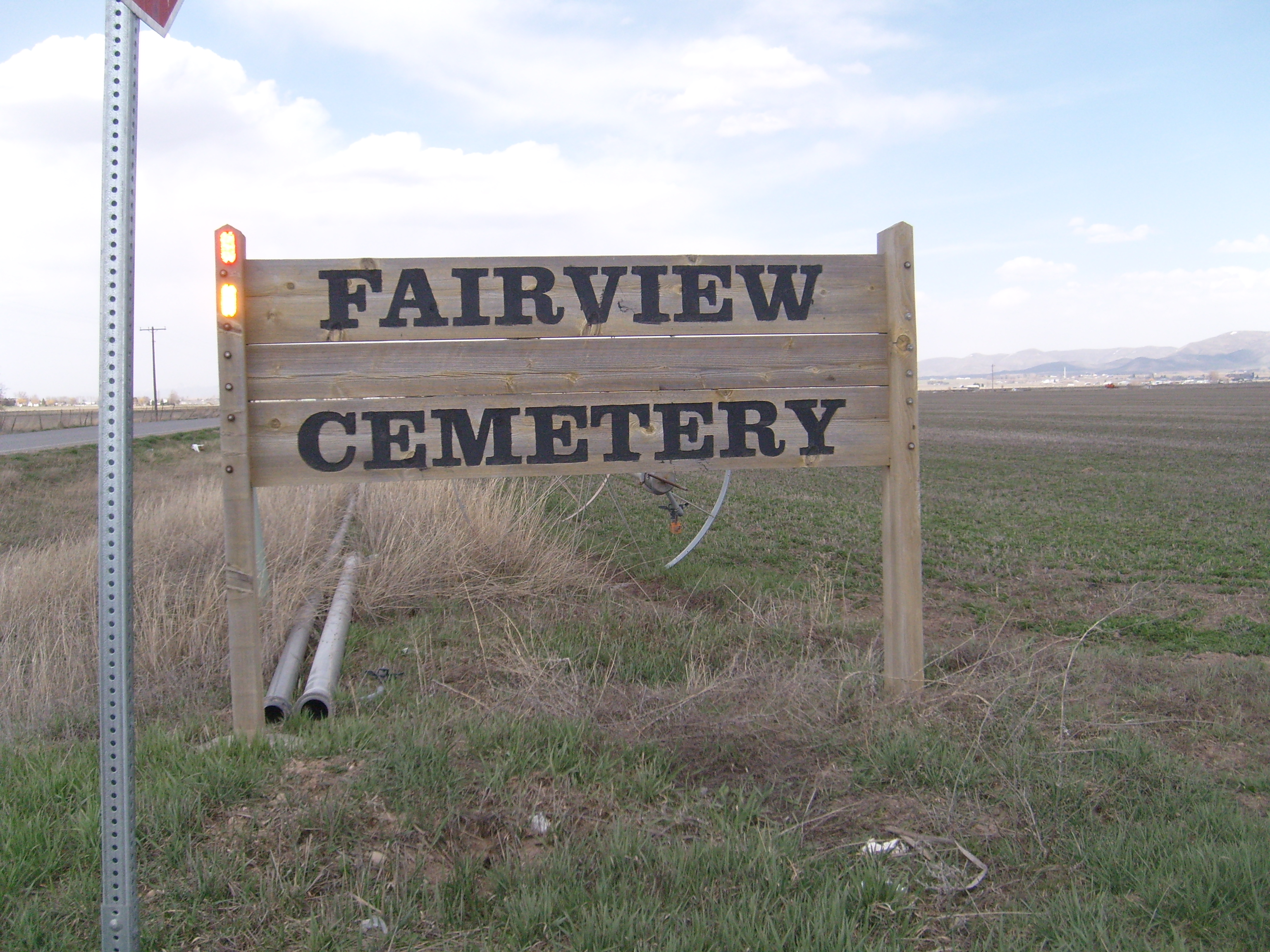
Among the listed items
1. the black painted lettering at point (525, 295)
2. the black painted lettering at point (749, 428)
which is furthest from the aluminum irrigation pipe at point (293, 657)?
the black painted lettering at point (749, 428)

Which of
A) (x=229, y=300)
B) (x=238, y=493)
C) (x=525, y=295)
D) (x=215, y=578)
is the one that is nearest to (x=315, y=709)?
(x=238, y=493)

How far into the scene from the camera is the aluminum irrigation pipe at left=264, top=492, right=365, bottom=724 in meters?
4.38

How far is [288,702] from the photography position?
4.39m

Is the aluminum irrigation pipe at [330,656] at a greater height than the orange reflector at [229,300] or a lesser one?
lesser

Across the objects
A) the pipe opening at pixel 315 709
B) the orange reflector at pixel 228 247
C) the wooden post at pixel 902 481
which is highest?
the orange reflector at pixel 228 247

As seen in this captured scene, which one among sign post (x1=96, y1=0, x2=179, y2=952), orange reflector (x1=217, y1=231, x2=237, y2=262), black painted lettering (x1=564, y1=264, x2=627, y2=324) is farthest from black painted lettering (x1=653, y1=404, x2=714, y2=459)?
sign post (x1=96, y1=0, x2=179, y2=952)

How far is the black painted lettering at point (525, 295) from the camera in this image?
14.4 ft

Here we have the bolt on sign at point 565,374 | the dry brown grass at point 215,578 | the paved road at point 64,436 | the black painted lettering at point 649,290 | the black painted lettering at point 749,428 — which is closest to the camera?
the bolt on sign at point 565,374

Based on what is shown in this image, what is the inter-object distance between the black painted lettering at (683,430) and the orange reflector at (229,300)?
199cm

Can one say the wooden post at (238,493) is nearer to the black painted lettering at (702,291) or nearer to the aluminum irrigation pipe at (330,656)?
the aluminum irrigation pipe at (330,656)

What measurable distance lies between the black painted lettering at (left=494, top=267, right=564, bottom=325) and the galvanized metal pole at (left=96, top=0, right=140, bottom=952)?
221cm

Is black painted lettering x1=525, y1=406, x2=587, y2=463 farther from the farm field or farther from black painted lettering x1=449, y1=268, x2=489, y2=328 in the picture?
the farm field

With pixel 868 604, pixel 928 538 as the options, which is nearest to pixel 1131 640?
pixel 868 604

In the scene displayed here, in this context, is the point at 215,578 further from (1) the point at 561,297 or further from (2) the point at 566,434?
(1) the point at 561,297
